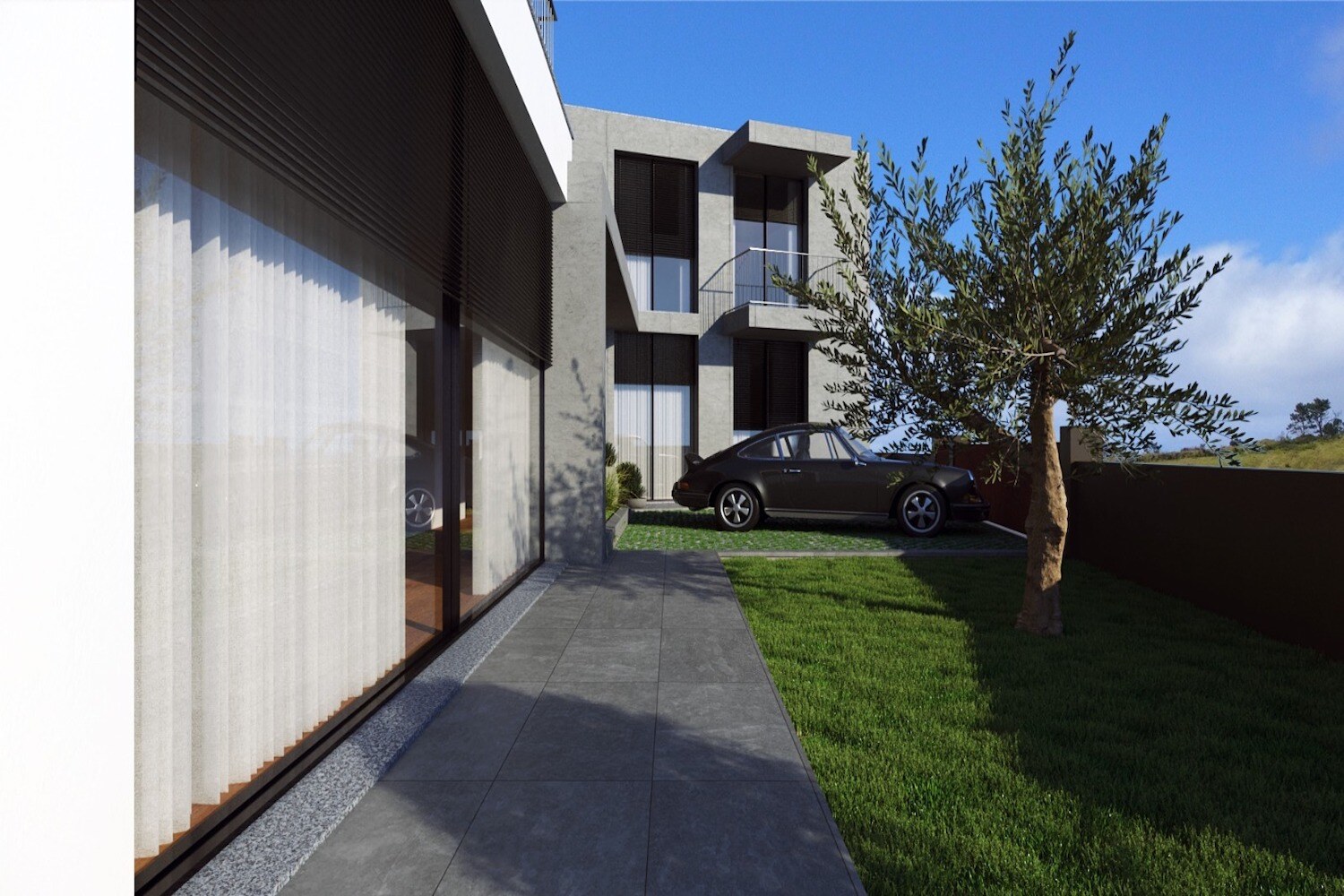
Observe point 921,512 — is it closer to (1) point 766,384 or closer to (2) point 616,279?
(2) point 616,279

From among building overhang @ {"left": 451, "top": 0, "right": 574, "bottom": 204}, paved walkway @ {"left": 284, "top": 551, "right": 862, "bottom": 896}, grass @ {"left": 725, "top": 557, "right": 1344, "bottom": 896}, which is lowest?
grass @ {"left": 725, "top": 557, "right": 1344, "bottom": 896}

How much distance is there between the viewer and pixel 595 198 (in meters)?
8.76

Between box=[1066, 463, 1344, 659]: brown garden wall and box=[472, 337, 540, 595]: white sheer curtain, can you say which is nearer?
box=[1066, 463, 1344, 659]: brown garden wall

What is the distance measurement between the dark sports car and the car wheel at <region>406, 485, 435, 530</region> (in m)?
7.17

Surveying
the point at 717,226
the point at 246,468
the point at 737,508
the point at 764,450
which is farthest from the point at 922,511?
the point at 246,468

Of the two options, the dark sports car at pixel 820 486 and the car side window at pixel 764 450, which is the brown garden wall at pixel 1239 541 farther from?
the car side window at pixel 764 450

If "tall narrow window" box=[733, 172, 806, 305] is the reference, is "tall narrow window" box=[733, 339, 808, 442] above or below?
below

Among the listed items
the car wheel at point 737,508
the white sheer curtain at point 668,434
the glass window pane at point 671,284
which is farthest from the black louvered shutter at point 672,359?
the car wheel at point 737,508

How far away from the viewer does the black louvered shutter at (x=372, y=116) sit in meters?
2.21

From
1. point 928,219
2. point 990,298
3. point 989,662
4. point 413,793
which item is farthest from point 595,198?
point 413,793

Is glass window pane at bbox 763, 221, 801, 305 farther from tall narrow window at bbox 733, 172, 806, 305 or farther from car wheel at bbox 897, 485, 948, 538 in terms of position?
car wheel at bbox 897, 485, 948, 538

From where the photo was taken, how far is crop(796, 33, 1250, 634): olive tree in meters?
5.12

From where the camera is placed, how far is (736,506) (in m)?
11.6

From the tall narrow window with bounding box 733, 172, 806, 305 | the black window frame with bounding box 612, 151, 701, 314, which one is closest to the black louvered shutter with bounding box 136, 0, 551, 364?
the black window frame with bounding box 612, 151, 701, 314
